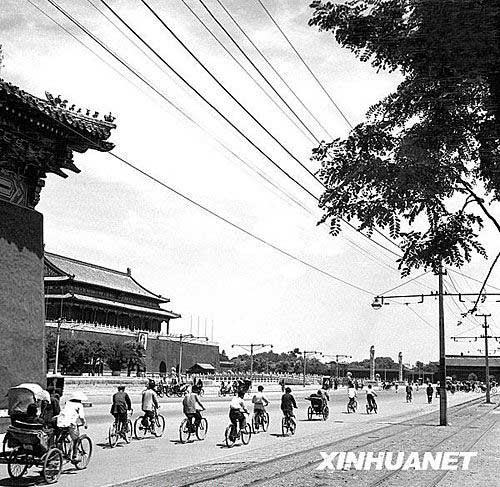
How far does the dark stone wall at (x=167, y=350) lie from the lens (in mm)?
69375

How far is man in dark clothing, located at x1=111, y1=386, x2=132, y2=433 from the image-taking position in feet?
58.7

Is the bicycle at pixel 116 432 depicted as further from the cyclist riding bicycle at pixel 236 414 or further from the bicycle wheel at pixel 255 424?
the bicycle wheel at pixel 255 424

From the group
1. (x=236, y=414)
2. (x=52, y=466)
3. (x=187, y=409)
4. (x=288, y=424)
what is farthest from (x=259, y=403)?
(x=52, y=466)

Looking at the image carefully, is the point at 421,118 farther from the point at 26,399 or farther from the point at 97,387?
the point at 97,387

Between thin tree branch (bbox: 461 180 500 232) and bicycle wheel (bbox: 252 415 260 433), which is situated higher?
thin tree branch (bbox: 461 180 500 232)

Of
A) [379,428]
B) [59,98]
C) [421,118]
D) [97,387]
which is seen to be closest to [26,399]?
[59,98]

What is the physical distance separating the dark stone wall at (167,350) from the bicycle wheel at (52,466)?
184 ft

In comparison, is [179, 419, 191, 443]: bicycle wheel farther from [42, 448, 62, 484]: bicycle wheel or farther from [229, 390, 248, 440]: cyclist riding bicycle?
[42, 448, 62, 484]: bicycle wheel

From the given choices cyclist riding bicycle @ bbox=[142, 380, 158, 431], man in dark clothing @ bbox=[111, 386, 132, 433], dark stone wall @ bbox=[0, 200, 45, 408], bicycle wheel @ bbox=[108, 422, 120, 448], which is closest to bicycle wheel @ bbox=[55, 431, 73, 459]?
bicycle wheel @ bbox=[108, 422, 120, 448]

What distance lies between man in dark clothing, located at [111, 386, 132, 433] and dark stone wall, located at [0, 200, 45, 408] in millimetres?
2454

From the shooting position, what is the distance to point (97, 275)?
269 feet

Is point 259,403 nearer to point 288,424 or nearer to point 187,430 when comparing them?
point 288,424

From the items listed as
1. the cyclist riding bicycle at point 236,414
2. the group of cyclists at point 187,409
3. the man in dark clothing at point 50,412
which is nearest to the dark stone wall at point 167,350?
the group of cyclists at point 187,409

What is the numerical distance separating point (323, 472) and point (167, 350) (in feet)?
233
